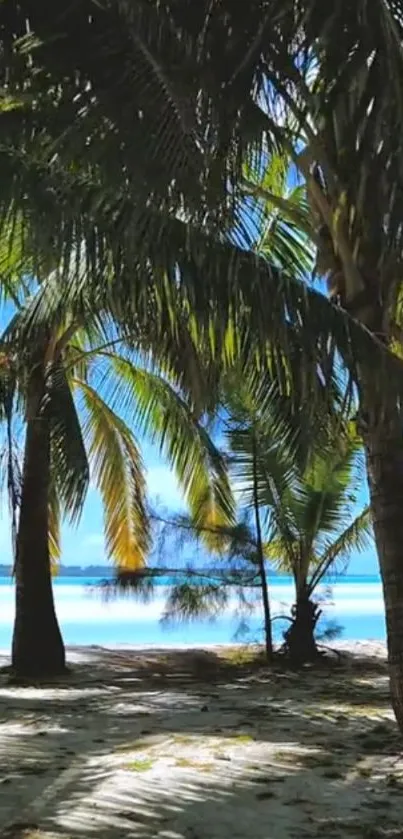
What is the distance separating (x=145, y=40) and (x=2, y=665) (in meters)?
7.75

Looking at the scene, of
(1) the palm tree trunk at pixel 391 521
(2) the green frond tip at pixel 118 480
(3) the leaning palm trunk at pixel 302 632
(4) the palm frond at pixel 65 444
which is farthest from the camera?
(2) the green frond tip at pixel 118 480

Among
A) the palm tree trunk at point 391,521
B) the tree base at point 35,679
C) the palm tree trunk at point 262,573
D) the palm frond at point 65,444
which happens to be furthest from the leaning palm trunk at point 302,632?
the palm tree trunk at point 391,521

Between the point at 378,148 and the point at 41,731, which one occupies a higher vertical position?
the point at 378,148

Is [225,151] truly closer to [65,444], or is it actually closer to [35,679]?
[65,444]

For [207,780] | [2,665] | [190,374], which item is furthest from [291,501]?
[207,780]

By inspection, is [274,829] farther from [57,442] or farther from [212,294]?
[57,442]

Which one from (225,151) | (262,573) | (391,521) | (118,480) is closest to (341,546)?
(262,573)

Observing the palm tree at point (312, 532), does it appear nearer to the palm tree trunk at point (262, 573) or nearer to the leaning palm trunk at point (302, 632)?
the leaning palm trunk at point (302, 632)

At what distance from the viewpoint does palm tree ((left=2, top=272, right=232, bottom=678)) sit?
29.5ft

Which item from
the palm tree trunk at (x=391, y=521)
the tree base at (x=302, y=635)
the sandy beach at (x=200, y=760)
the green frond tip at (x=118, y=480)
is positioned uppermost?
the green frond tip at (x=118, y=480)

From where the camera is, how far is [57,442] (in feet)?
31.2

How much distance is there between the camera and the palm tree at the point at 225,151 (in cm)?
377

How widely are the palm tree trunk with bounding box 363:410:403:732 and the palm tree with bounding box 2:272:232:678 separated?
2.21 metres

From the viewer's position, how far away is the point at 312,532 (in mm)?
10586
